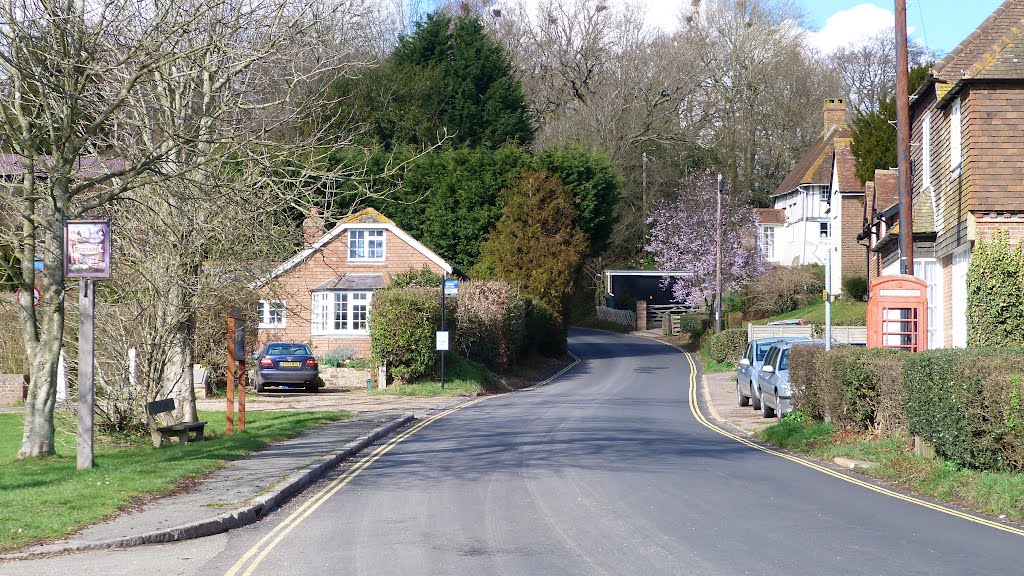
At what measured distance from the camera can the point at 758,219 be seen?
62562 millimetres

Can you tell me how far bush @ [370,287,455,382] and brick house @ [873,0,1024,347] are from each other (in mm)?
15288

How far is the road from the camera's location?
8134 millimetres

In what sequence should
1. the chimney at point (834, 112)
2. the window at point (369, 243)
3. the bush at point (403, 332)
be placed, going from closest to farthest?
the bush at point (403, 332) < the window at point (369, 243) < the chimney at point (834, 112)

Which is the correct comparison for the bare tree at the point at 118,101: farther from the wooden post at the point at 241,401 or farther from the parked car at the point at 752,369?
the parked car at the point at 752,369

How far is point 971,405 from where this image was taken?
1152 centimetres

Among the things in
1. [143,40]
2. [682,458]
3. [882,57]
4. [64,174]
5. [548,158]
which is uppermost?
[882,57]

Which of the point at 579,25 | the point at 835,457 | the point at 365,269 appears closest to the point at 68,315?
the point at 835,457

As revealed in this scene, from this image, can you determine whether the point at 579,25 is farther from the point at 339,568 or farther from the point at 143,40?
the point at 339,568

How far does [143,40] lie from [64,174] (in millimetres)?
2228

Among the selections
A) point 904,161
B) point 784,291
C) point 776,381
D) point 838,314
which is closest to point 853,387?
point 776,381

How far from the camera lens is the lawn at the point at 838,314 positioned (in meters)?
41.8

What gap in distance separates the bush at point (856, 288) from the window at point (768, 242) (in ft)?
52.7

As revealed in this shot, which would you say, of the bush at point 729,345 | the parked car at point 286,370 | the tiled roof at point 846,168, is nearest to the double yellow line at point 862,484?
the parked car at point 286,370

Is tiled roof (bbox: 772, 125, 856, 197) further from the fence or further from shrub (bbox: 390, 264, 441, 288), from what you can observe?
shrub (bbox: 390, 264, 441, 288)
